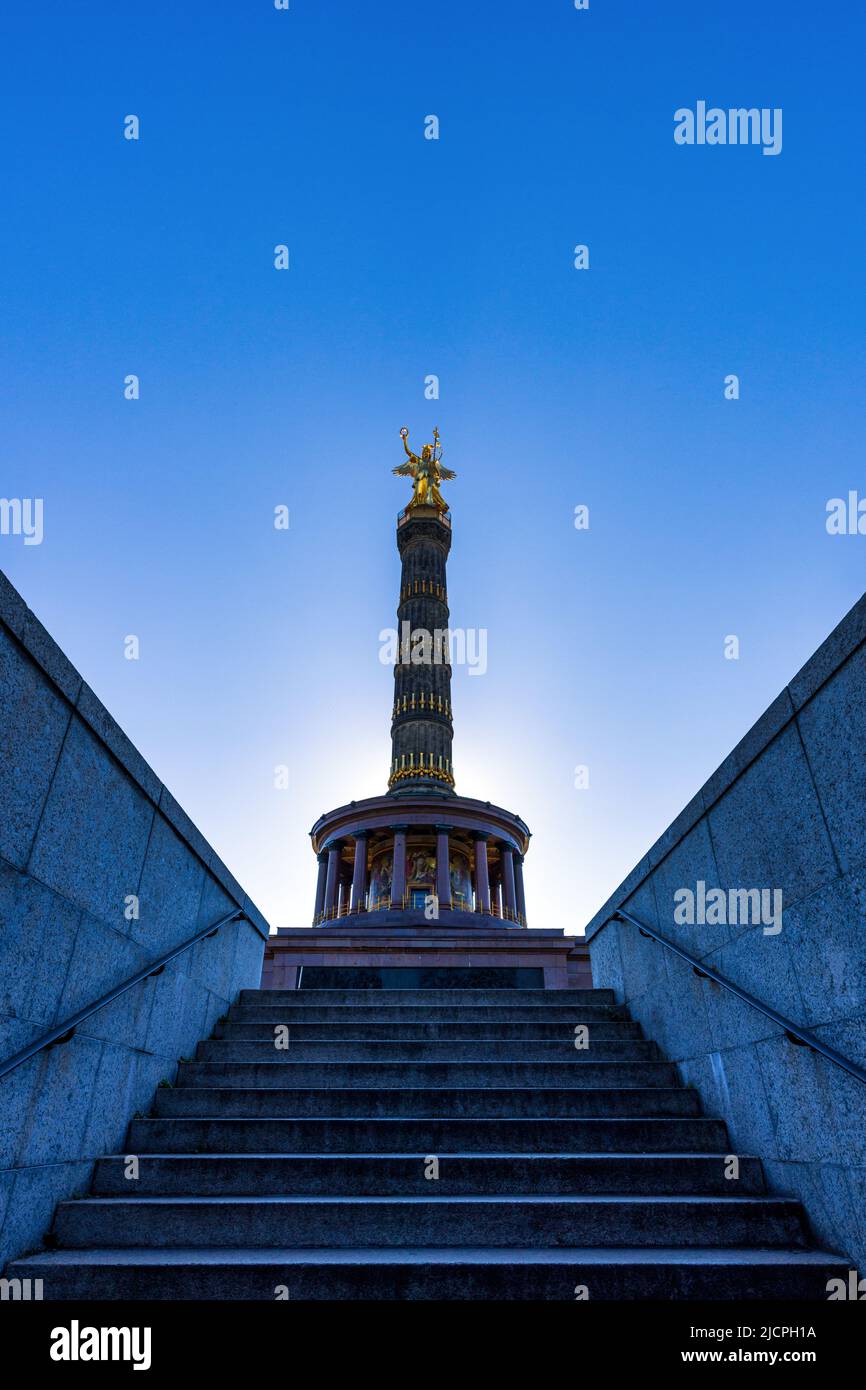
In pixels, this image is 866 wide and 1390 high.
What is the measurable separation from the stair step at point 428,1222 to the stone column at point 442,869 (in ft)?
78.3

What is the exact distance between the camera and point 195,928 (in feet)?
22.1

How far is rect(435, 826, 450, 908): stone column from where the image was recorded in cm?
2778

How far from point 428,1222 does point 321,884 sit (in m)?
28.3

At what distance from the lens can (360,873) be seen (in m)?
29.5

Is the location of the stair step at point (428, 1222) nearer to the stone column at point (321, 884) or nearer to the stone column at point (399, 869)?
the stone column at point (399, 869)

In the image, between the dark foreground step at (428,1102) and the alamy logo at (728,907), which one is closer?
the alamy logo at (728,907)

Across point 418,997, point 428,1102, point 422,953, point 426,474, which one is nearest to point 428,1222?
point 428,1102

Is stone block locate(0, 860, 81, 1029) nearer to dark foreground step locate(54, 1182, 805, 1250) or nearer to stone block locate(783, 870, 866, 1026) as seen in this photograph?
dark foreground step locate(54, 1182, 805, 1250)

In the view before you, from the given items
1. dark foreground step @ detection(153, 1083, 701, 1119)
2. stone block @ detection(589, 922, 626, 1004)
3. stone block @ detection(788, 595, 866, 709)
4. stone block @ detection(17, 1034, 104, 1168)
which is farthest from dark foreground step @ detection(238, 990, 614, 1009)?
stone block @ detection(788, 595, 866, 709)
